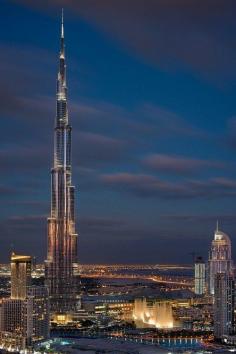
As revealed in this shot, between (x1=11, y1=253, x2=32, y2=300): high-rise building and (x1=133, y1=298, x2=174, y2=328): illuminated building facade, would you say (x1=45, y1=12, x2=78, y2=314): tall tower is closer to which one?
(x1=133, y1=298, x2=174, y2=328): illuminated building facade

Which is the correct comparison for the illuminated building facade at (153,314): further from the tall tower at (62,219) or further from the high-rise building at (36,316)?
the high-rise building at (36,316)

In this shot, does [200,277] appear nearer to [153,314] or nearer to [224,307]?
[153,314]

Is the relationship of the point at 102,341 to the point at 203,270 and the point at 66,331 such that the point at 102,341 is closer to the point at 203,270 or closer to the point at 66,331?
the point at 66,331

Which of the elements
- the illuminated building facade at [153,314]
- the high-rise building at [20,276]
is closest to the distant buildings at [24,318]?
the high-rise building at [20,276]

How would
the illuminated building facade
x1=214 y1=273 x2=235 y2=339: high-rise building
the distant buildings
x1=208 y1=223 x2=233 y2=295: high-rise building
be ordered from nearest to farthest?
the distant buildings, x1=214 y1=273 x2=235 y2=339: high-rise building, the illuminated building facade, x1=208 y1=223 x2=233 y2=295: high-rise building

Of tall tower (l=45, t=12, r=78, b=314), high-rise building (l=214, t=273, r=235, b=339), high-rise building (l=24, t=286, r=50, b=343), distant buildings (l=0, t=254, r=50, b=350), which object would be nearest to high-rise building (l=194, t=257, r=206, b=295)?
tall tower (l=45, t=12, r=78, b=314)

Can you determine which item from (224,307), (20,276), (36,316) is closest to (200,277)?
(224,307)
